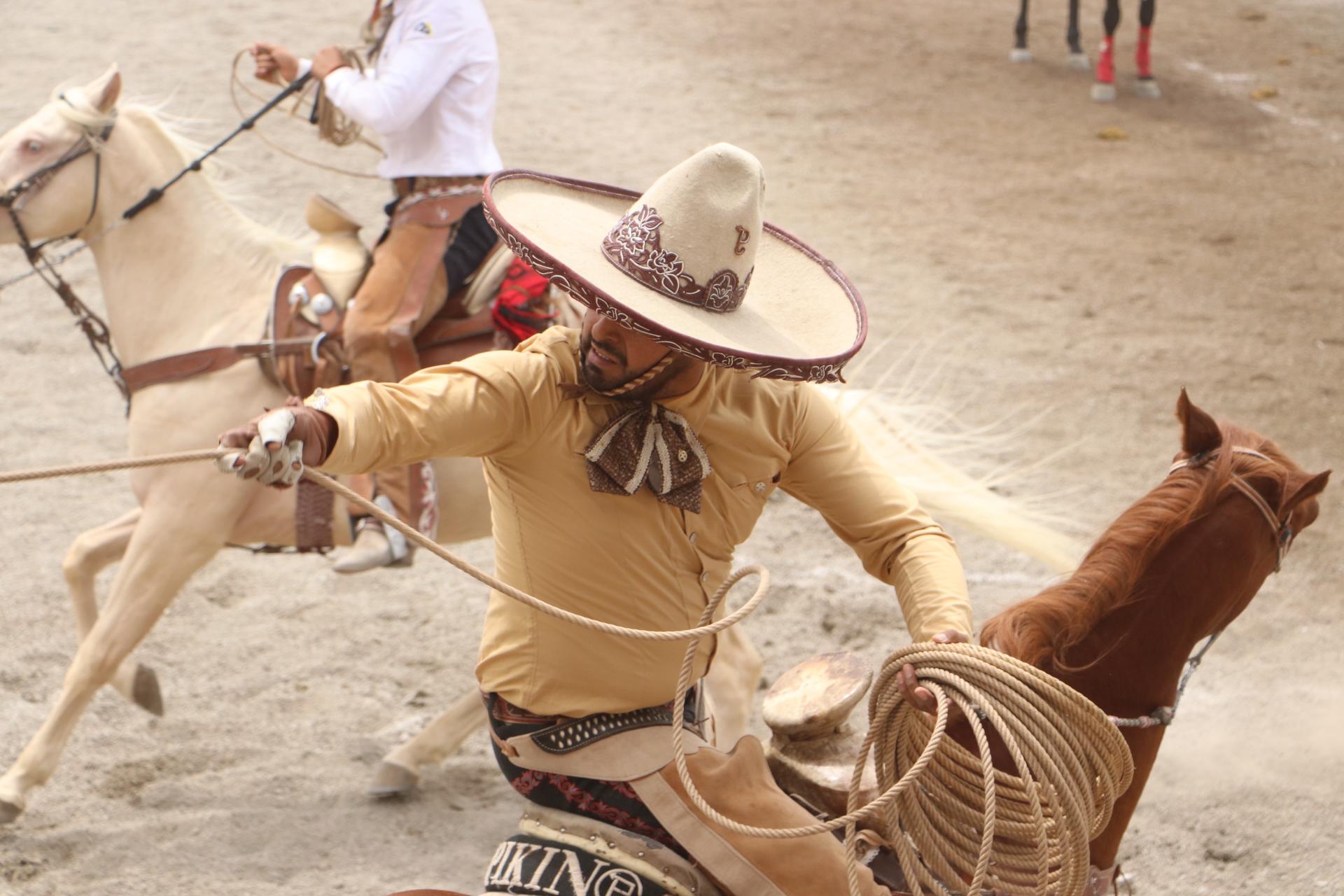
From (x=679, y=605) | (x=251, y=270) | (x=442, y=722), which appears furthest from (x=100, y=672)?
(x=679, y=605)

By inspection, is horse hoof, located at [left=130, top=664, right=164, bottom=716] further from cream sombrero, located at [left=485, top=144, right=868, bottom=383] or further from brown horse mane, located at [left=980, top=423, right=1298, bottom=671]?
brown horse mane, located at [left=980, top=423, right=1298, bottom=671]

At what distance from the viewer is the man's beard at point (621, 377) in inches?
90.2

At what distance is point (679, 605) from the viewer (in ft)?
8.10

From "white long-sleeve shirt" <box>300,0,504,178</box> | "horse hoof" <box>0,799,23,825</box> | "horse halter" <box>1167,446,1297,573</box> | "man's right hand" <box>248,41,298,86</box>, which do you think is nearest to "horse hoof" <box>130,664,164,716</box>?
"horse hoof" <box>0,799,23,825</box>

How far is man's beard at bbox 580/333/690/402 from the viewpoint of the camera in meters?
2.29

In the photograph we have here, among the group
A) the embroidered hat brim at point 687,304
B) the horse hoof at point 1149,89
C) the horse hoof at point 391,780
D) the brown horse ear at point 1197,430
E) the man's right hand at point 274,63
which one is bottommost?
the horse hoof at point 1149,89

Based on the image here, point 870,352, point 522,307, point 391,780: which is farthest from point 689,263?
point 870,352

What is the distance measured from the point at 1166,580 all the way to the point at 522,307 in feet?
7.47

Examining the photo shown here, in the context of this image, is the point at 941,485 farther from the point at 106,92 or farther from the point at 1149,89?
the point at 1149,89

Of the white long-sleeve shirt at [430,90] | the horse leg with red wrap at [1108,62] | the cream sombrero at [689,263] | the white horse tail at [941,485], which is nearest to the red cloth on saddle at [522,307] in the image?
the white long-sleeve shirt at [430,90]

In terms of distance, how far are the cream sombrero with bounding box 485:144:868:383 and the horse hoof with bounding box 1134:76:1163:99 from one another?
10.4 meters

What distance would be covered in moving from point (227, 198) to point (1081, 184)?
706cm

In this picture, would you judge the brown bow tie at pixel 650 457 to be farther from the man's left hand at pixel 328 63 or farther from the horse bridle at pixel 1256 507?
the man's left hand at pixel 328 63

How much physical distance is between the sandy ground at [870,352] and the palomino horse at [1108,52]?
196 millimetres
